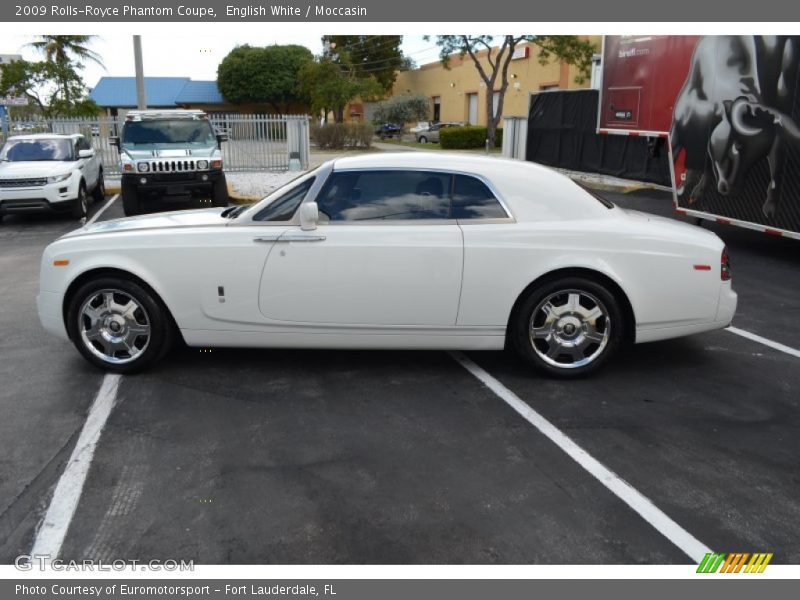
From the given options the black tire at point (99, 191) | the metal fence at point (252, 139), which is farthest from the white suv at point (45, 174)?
the metal fence at point (252, 139)

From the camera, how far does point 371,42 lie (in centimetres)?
7031

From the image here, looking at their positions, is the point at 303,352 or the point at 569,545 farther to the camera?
the point at 303,352

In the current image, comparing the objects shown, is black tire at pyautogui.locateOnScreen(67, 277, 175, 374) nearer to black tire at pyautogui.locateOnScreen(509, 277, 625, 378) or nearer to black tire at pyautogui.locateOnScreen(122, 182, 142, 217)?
black tire at pyautogui.locateOnScreen(509, 277, 625, 378)

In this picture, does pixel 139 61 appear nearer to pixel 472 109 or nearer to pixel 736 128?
pixel 736 128

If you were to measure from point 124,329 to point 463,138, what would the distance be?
3817 cm

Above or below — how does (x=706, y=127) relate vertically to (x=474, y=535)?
above

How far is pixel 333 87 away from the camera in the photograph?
5341 cm

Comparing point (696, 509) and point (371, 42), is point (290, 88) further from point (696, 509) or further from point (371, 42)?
point (696, 509)

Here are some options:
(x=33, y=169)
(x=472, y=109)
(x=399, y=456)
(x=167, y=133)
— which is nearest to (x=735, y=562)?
(x=399, y=456)

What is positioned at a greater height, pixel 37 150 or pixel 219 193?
pixel 37 150

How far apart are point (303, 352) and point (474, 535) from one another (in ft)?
9.08

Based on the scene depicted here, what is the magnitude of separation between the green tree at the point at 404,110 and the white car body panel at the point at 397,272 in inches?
2109

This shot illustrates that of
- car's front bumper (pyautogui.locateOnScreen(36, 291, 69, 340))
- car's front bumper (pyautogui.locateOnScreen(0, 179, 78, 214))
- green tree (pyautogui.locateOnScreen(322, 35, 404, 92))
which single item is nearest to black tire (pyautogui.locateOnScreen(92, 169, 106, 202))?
car's front bumper (pyautogui.locateOnScreen(0, 179, 78, 214))

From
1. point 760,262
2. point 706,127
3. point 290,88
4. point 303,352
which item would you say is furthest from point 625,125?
point 290,88
